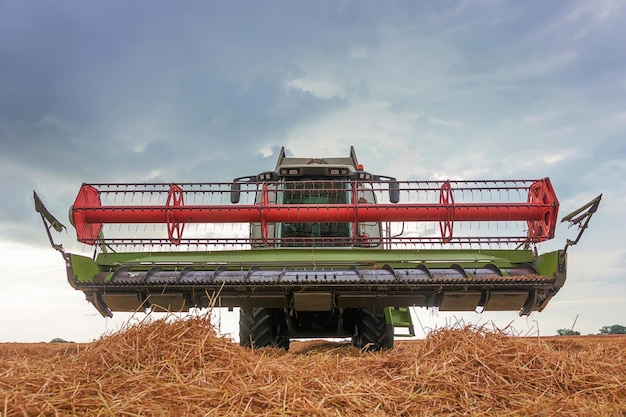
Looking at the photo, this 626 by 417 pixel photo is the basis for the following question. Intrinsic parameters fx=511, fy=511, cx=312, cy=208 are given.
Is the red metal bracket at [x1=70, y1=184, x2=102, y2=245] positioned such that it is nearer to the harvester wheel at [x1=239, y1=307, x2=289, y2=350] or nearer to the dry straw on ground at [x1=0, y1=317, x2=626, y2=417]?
the harvester wheel at [x1=239, y1=307, x2=289, y2=350]

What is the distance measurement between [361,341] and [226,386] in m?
3.34

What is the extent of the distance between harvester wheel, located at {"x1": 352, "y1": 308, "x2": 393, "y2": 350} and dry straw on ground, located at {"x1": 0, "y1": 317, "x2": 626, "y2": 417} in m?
2.10

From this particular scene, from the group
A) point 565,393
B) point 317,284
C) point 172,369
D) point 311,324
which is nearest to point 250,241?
point 311,324

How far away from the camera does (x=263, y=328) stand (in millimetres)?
6090

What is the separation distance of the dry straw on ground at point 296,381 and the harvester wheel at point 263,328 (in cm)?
216

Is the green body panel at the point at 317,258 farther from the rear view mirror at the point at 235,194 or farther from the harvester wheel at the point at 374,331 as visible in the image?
the rear view mirror at the point at 235,194

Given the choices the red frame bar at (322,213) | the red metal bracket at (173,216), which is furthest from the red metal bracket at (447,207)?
the red metal bracket at (173,216)

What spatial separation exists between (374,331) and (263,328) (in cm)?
133

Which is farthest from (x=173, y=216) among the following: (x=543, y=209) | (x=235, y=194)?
(x=543, y=209)

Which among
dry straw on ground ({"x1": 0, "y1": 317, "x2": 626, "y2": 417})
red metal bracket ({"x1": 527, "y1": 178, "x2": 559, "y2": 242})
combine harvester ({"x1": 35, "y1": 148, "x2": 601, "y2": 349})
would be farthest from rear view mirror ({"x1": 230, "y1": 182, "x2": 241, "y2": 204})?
red metal bracket ({"x1": 527, "y1": 178, "x2": 559, "y2": 242})

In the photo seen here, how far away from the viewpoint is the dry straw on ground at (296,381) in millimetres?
2842

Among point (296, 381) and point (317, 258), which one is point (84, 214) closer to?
point (317, 258)

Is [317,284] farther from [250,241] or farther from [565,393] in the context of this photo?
[565,393]

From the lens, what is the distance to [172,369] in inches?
125
